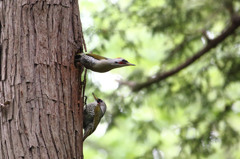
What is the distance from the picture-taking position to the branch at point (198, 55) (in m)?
5.31

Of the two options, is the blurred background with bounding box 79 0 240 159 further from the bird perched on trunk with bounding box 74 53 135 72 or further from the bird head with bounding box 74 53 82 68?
the bird head with bounding box 74 53 82 68

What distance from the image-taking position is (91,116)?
11.9ft

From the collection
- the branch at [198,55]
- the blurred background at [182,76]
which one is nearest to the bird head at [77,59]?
the blurred background at [182,76]

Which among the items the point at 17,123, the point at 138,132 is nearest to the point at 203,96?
the point at 138,132

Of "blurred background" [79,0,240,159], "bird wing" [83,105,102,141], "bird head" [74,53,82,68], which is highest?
"blurred background" [79,0,240,159]

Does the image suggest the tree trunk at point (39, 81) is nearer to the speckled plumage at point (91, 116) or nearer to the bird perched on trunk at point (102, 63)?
the bird perched on trunk at point (102, 63)

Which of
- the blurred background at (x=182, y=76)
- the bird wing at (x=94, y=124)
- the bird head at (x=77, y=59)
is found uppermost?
the blurred background at (x=182, y=76)

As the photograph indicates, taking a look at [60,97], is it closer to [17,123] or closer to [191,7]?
[17,123]

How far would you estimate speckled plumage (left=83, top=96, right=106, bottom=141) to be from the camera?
3501 mm

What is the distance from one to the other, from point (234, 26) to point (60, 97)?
347cm

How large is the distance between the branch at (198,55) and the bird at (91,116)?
231 centimetres

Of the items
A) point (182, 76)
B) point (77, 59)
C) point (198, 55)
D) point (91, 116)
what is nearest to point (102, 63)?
point (77, 59)

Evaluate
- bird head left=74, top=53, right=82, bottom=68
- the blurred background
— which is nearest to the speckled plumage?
bird head left=74, top=53, right=82, bottom=68

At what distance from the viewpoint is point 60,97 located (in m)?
2.85
